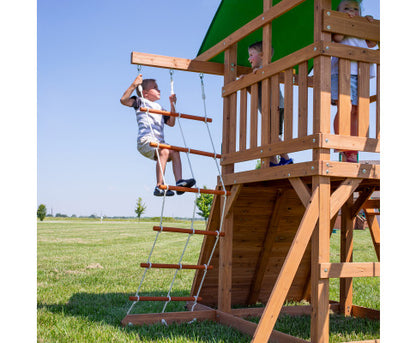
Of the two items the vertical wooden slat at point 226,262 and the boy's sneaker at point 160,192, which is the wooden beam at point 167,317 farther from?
the boy's sneaker at point 160,192

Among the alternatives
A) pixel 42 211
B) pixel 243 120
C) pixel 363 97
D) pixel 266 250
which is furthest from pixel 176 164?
pixel 42 211

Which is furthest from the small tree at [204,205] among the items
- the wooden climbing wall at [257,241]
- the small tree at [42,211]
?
the wooden climbing wall at [257,241]

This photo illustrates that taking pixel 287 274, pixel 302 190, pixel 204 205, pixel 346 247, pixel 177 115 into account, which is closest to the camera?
pixel 287 274

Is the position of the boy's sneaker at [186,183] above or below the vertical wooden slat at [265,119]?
below

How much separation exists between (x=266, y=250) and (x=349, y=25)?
9.31 feet

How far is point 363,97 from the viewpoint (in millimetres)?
4281

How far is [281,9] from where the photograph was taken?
4.52m

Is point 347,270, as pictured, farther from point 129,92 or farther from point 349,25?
point 129,92

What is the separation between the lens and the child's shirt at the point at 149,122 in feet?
17.5

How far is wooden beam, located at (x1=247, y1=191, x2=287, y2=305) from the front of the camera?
18.7 feet

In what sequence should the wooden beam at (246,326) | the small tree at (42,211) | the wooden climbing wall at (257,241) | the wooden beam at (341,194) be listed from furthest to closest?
the small tree at (42,211)
the wooden climbing wall at (257,241)
the wooden beam at (246,326)
the wooden beam at (341,194)

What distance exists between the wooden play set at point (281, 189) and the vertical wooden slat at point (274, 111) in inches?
0.4

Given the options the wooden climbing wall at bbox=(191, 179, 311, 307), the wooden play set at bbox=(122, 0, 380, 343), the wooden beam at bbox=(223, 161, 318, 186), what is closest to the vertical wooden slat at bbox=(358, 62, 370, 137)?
the wooden play set at bbox=(122, 0, 380, 343)
